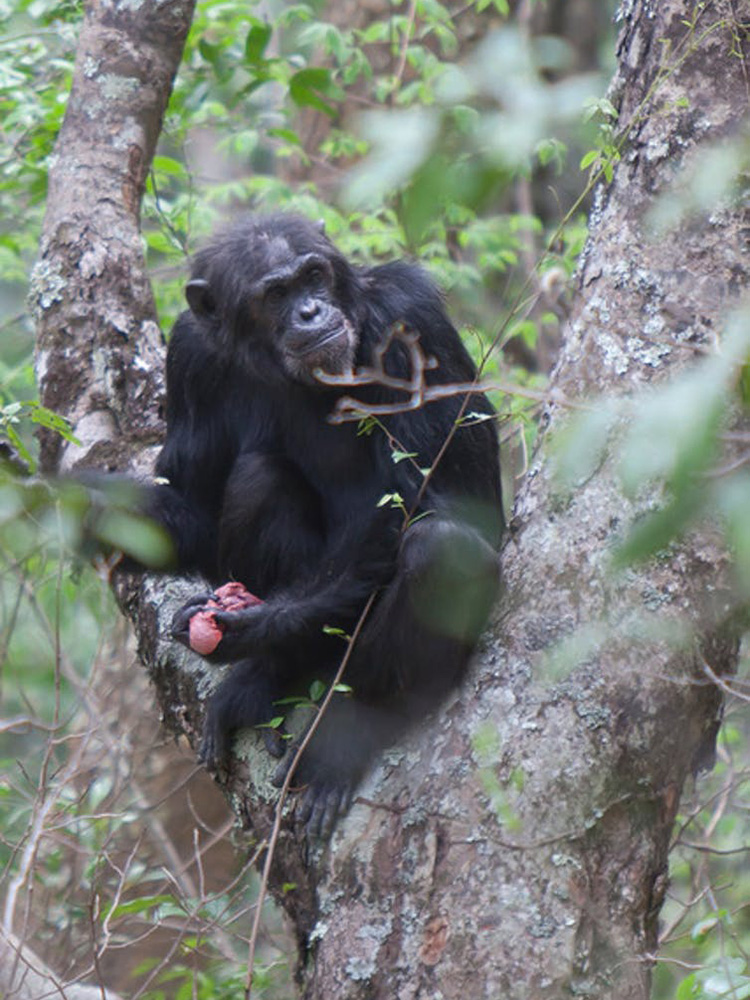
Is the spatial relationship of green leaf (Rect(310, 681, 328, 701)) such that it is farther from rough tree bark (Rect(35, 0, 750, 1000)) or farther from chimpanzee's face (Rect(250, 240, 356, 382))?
chimpanzee's face (Rect(250, 240, 356, 382))

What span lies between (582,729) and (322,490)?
1.70 m

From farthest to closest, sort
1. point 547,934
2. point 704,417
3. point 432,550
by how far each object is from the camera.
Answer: point 432,550 → point 547,934 → point 704,417

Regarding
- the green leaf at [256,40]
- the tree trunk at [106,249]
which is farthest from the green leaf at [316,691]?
the green leaf at [256,40]

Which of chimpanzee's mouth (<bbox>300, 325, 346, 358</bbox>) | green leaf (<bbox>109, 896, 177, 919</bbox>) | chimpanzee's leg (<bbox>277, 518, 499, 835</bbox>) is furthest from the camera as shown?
chimpanzee's mouth (<bbox>300, 325, 346, 358</bbox>)

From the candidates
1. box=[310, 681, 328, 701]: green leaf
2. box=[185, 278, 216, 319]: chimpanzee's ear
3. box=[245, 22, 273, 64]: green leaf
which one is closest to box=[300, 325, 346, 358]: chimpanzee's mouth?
box=[185, 278, 216, 319]: chimpanzee's ear

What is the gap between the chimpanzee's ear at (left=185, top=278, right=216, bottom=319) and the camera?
489 cm

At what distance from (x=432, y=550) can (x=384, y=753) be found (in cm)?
63

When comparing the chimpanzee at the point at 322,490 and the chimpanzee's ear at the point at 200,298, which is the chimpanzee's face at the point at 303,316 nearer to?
the chimpanzee at the point at 322,490

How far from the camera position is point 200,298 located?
4.93 m

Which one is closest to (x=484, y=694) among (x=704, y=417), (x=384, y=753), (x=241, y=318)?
(x=384, y=753)

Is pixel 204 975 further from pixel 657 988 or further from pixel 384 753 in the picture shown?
pixel 657 988

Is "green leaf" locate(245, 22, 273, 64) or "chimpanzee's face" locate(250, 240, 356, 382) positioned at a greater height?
"green leaf" locate(245, 22, 273, 64)

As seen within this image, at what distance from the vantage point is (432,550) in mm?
3885

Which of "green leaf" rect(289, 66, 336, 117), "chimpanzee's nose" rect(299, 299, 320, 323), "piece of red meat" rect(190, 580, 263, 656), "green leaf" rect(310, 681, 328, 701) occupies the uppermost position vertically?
"green leaf" rect(289, 66, 336, 117)
